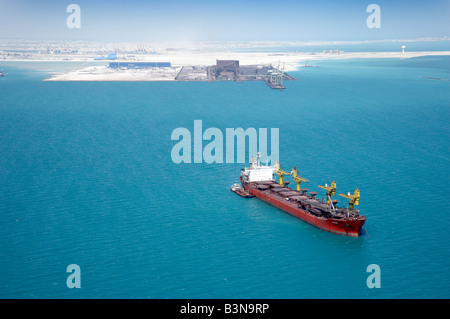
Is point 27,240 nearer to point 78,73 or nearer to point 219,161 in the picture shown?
point 219,161

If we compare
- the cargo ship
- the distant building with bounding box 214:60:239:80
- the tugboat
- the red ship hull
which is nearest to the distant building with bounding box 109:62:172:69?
the distant building with bounding box 214:60:239:80

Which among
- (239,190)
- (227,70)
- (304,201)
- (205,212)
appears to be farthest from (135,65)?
(304,201)

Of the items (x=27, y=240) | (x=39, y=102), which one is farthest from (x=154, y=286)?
(x=39, y=102)

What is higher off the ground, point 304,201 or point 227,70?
point 227,70

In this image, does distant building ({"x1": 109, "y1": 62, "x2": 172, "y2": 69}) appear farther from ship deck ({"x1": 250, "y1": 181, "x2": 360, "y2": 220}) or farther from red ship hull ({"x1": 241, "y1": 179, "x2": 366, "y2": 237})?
red ship hull ({"x1": 241, "y1": 179, "x2": 366, "y2": 237})

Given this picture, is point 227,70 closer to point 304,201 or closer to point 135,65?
point 135,65

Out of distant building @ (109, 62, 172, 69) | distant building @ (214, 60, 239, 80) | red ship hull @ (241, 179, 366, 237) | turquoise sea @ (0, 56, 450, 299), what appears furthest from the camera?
distant building @ (109, 62, 172, 69)
